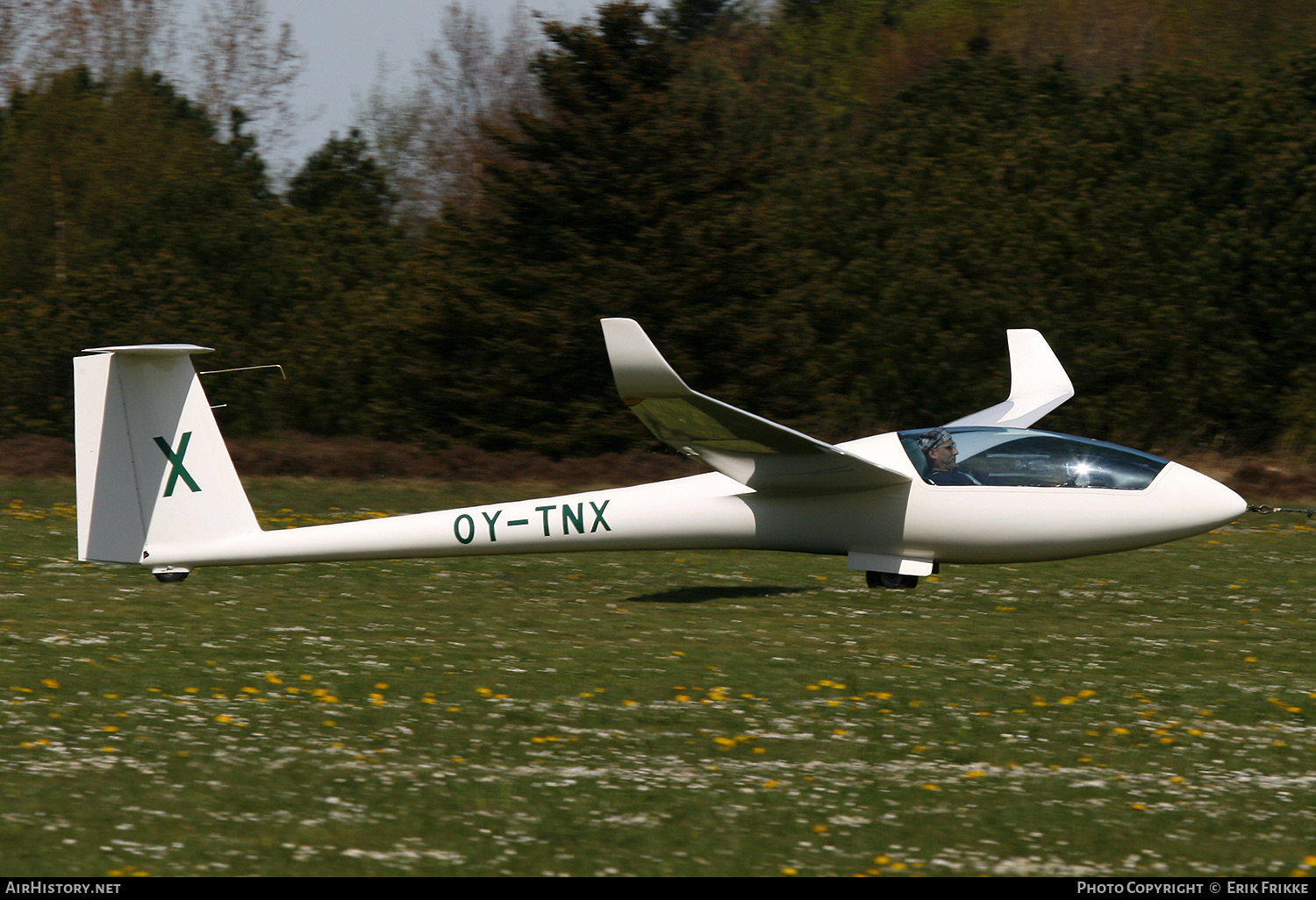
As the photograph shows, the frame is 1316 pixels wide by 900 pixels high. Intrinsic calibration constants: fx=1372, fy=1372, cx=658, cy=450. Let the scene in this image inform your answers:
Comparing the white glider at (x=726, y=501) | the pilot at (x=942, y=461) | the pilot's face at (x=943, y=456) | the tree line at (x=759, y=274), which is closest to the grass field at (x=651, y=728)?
the white glider at (x=726, y=501)

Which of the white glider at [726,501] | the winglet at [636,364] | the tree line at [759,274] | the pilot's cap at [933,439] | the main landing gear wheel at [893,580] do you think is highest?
the tree line at [759,274]

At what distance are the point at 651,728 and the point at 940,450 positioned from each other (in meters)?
6.00

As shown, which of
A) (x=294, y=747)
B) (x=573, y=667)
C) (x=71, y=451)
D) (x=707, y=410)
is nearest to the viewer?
(x=294, y=747)

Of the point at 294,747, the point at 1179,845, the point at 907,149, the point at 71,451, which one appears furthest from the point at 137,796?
the point at 907,149

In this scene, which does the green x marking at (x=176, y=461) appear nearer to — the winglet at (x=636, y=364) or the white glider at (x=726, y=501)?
the white glider at (x=726, y=501)

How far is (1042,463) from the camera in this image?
→ 43.0ft

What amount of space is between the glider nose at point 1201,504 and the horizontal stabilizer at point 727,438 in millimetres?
2515

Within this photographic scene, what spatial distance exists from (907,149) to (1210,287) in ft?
28.2

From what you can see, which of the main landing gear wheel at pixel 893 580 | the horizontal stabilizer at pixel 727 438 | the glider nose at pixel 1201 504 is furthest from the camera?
the main landing gear wheel at pixel 893 580

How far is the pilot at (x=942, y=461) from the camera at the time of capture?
1316cm

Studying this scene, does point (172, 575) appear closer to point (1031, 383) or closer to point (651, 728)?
point (651, 728)

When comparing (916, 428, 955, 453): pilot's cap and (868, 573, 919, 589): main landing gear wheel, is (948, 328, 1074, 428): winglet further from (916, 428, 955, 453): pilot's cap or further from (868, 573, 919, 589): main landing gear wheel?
(868, 573, 919, 589): main landing gear wheel

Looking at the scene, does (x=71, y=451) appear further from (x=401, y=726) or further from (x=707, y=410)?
(x=401, y=726)

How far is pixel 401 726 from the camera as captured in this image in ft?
26.9
